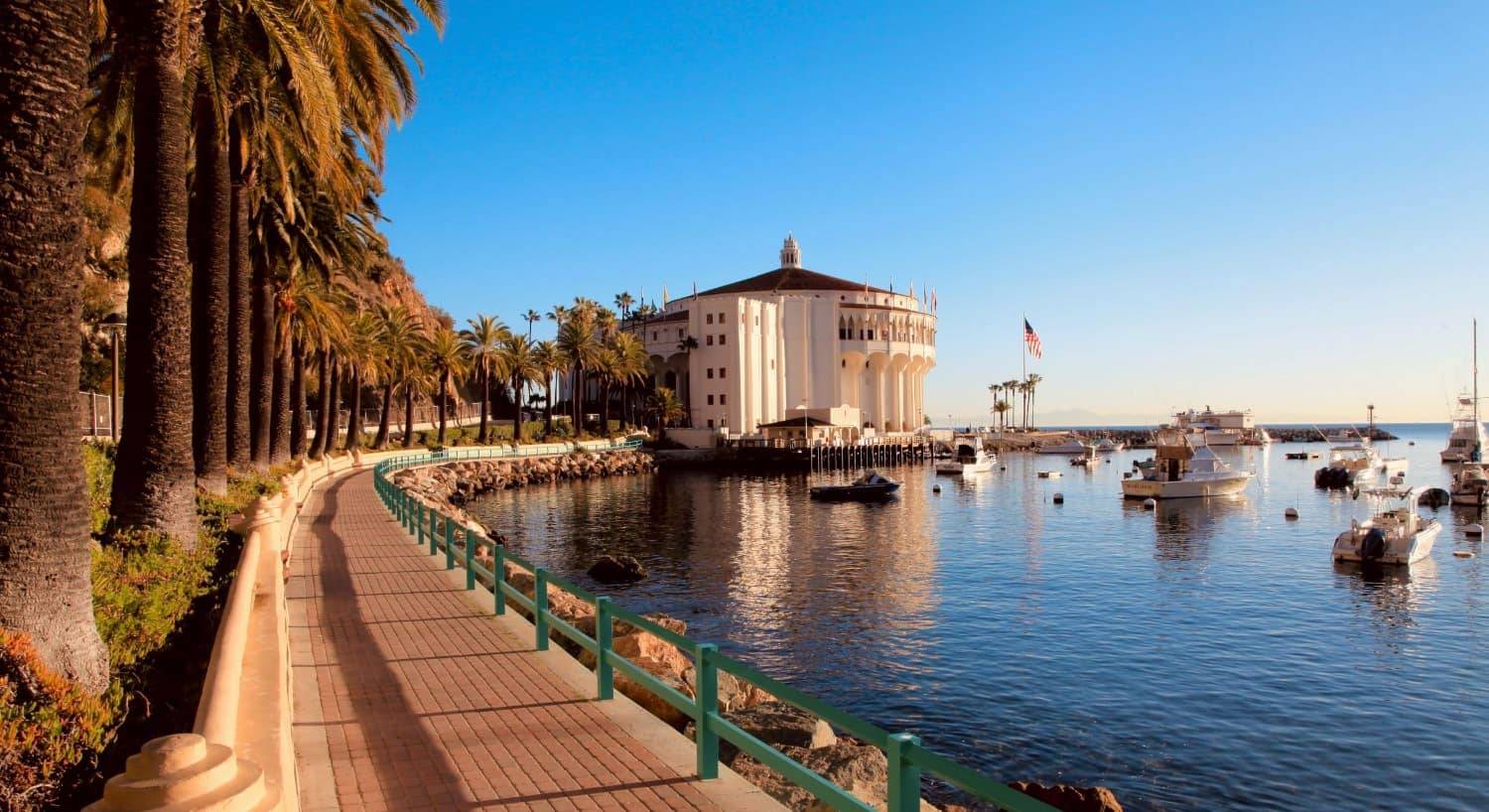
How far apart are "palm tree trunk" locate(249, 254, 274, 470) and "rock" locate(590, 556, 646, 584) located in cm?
1159

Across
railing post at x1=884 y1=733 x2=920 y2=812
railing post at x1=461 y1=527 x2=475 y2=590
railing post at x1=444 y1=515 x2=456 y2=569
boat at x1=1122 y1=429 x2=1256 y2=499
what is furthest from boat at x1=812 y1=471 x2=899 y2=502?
railing post at x1=884 y1=733 x2=920 y2=812

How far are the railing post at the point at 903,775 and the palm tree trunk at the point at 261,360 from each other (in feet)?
103

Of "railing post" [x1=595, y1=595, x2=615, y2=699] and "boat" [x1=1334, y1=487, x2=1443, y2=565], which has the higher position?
"railing post" [x1=595, y1=595, x2=615, y2=699]

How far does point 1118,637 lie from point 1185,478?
4450 centimetres

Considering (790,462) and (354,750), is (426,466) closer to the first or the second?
(790,462)

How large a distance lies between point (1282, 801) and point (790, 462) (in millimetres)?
81516

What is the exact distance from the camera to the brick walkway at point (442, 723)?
7.70m

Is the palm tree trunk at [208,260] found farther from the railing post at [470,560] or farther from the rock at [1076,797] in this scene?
the rock at [1076,797]

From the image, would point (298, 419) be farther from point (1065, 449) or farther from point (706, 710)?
point (1065, 449)

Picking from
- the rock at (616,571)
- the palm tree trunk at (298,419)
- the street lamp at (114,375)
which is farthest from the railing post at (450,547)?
the palm tree trunk at (298,419)

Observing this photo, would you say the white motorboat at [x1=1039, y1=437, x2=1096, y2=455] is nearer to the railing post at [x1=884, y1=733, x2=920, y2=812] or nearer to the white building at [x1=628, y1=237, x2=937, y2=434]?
the white building at [x1=628, y1=237, x2=937, y2=434]

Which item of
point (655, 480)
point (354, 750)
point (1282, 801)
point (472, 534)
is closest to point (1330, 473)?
point (655, 480)

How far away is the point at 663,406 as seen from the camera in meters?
105

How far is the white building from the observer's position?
107 m
